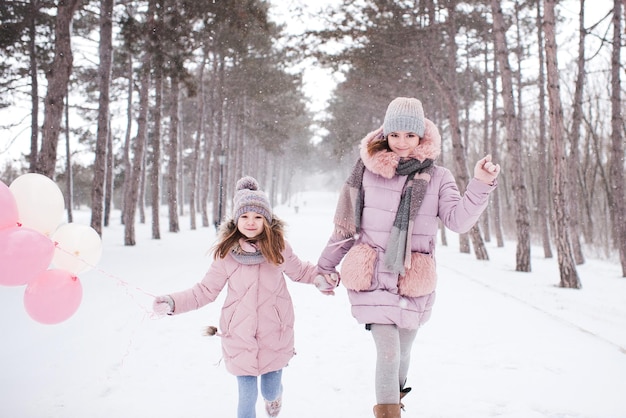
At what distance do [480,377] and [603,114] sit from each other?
74.1ft

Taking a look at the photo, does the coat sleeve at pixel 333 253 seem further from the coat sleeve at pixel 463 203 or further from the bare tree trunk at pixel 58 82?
the bare tree trunk at pixel 58 82

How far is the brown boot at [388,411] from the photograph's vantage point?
8.40 feet

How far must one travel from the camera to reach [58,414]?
3.14 meters

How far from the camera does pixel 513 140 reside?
34.8 ft

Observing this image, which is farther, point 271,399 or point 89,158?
point 89,158

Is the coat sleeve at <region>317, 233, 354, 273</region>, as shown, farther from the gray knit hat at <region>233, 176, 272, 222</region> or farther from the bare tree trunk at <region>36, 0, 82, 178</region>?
the bare tree trunk at <region>36, 0, 82, 178</region>

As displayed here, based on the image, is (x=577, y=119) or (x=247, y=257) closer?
(x=247, y=257)

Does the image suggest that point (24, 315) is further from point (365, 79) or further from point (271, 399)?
point (365, 79)

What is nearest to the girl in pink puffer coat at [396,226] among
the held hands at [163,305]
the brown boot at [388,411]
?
the brown boot at [388,411]

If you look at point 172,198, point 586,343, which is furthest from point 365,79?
point 586,343

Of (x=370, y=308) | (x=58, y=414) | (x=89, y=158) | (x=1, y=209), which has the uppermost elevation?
(x=89, y=158)

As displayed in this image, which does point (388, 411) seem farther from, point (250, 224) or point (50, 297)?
point (50, 297)

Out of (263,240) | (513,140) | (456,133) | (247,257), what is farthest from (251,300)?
(456,133)

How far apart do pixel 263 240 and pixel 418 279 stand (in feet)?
3.22
